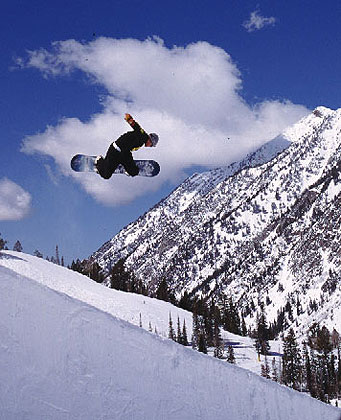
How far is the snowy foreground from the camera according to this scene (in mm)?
4695

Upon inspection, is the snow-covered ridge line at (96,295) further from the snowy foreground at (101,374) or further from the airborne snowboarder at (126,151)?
the snowy foreground at (101,374)

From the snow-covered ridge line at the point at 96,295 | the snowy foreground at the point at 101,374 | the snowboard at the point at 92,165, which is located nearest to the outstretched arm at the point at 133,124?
the snowboard at the point at 92,165

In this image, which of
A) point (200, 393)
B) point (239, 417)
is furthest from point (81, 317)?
point (239, 417)

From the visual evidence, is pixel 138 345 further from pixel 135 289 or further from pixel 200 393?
pixel 135 289

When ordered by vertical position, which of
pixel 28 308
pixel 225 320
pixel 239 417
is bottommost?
pixel 239 417

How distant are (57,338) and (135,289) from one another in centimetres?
10439

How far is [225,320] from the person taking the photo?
107 meters

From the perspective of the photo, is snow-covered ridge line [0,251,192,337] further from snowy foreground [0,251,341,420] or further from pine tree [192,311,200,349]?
snowy foreground [0,251,341,420]

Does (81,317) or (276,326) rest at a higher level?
(276,326)

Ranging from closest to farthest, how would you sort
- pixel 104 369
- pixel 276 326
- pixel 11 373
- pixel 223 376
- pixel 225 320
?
pixel 11 373 < pixel 104 369 < pixel 223 376 < pixel 225 320 < pixel 276 326

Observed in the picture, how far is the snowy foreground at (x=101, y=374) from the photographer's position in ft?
15.4

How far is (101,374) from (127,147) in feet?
14.6

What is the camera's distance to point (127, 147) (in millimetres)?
7887

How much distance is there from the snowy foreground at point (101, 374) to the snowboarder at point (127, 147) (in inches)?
134
